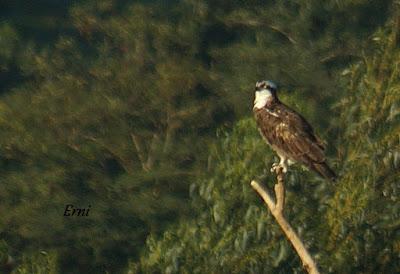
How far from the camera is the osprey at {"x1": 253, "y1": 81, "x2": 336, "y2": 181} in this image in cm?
1978

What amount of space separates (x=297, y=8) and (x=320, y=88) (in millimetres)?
7532

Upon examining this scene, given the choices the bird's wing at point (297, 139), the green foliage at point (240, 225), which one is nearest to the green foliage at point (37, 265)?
the green foliage at point (240, 225)

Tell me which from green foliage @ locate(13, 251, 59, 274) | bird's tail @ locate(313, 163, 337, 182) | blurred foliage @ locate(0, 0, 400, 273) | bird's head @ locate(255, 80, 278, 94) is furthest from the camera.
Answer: blurred foliage @ locate(0, 0, 400, 273)

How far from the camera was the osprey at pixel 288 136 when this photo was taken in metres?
19.8

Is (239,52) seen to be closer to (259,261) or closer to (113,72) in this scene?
(113,72)

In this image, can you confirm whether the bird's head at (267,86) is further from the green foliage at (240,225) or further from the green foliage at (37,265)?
the green foliage at (37,265)

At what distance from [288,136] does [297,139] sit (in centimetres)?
16

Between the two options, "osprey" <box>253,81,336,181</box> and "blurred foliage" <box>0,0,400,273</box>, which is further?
"blurred foliage" <box>0,0,400,273</box>

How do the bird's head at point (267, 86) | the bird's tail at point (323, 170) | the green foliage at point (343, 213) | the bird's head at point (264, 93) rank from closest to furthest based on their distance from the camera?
the bird's tail at point (323, 170) → the green foliage at point (343, 213) → the bird's head at point (264, 93) → the bird's head at point (267, 86)

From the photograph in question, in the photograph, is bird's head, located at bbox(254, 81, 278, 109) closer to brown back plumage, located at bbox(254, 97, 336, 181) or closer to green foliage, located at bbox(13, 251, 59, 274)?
brown back plumage, located at bbox(254, 97, 336, 181)

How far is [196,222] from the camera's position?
25312 millimetres

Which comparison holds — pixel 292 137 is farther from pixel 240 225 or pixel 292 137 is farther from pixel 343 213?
pixel 240 225

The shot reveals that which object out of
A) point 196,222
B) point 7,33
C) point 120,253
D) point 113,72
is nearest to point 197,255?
point 196,222

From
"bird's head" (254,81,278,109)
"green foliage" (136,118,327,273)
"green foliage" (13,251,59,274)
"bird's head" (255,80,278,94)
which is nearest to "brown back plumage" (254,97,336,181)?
"bird's head" (254,81,278,109)
